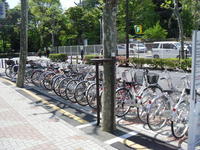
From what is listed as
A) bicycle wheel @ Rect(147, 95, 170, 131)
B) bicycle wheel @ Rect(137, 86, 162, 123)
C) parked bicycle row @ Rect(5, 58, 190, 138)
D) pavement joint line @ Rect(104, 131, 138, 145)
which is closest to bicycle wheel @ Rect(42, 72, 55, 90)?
parked bicycle row @ Rect(5, 58, 190, 138)

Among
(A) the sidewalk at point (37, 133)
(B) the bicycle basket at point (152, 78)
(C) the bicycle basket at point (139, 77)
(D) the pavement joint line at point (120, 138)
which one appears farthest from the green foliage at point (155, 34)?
(D) the pavement joint line at point (120, 138)

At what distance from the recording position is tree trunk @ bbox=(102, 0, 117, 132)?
15.1ft

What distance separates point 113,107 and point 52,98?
358 cm

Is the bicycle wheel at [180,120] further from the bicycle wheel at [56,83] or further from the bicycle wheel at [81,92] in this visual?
the bicycle wheel at [56,83]

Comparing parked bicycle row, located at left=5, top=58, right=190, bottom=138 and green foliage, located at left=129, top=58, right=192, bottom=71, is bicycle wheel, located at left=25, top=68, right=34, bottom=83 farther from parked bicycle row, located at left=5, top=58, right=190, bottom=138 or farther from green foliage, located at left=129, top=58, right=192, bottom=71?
green foliage, located at left=129, top=58, right=192, bottom=71

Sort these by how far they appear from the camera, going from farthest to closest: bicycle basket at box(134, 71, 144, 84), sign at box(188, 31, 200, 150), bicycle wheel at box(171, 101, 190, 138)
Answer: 1. bicycle basket at box(134, 71, 144, 84)
2. bicycle wheel at box(171, 101, 190, 138)
3. sign at box(188, 31, 200, 150)

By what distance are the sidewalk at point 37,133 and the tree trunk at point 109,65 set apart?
554 mm

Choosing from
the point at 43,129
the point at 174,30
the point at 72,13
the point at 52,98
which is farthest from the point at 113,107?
the point at 174,30

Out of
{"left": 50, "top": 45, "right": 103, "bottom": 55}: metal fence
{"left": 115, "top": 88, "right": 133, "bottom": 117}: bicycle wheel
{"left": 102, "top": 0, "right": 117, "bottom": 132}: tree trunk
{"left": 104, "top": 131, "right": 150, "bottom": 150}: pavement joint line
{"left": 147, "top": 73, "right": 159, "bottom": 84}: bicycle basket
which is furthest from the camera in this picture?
{"left": 50, "top": 45, "right": 103, "bottom": 55}: metal fence

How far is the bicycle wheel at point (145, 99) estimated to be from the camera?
5.17 metres

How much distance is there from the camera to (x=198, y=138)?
352cm

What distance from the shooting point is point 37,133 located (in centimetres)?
481

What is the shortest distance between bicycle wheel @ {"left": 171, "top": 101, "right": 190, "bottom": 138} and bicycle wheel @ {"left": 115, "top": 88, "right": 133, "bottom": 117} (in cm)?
141

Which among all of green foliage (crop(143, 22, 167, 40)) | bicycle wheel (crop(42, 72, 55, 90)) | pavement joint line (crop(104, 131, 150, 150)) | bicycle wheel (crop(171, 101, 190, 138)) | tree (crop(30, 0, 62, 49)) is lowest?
pavement joint line (crop(104, 131, 150, 150))
